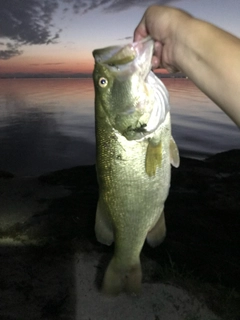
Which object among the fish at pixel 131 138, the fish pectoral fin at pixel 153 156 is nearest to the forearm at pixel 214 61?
the fish at pixel 131 138

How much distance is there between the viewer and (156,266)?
4.67m

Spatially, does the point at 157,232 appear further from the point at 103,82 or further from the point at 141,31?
the point at 141,31

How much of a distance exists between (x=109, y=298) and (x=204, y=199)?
451 cm

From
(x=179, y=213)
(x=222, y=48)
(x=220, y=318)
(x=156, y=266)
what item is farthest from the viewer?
(x=179, y=213)

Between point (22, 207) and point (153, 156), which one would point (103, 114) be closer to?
point (153, 156)

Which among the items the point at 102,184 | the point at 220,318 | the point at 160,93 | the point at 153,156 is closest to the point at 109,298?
the point at 220,318

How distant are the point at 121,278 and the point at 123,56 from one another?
1494 millimetres

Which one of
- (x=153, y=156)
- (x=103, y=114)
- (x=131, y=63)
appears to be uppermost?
(x=131, y=63)

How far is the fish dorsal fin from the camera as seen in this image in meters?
1.87

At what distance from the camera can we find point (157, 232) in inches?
Answer: 89.8

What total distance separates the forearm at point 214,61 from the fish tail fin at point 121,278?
124cm

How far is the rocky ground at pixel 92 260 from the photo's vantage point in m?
3.92

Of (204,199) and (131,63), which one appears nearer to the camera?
(131,63)

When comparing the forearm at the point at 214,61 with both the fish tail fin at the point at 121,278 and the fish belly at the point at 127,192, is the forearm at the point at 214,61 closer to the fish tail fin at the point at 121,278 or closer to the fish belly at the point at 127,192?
the fish belly at the point at 127,192
